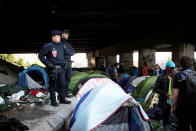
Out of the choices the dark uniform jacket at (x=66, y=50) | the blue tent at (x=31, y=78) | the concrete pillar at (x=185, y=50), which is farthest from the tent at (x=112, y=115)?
the concrete pillar at (x=185, y=50)

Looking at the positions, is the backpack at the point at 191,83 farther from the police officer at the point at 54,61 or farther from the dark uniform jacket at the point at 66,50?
the dark uniform jacket at the point at 66,50

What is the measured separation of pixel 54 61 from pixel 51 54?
19 cm

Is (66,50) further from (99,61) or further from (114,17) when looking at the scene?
(99,61)

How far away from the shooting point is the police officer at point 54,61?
16.5 feet

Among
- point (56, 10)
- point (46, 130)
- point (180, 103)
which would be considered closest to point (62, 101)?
point (46, 130)

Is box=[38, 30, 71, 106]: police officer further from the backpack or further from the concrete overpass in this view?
the concrete overpass

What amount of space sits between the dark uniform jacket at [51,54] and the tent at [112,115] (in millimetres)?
1935

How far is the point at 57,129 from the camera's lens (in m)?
3.95

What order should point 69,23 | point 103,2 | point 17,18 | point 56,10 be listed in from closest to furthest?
point 103,2 → point 56,10 → point 17,18 → point 69,23

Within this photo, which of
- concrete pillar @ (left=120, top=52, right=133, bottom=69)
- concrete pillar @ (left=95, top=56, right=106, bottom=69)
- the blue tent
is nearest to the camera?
the blue tent

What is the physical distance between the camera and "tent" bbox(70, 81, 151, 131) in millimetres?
3236

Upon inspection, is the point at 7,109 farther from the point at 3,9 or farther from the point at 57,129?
the point at 3,9

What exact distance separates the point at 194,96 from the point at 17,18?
1100 cm

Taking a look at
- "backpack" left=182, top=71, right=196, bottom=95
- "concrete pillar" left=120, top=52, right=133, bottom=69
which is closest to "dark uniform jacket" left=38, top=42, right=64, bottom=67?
"backpack" left=182, top=71, right=196, bottom=95
